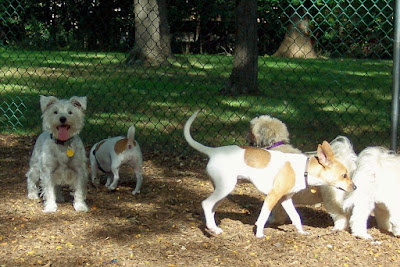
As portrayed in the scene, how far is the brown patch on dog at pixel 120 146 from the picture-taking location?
5050 millimetres

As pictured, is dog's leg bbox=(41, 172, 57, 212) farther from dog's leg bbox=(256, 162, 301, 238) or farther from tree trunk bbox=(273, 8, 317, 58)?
tree trunk bbox=(273, 8, 317, 58)

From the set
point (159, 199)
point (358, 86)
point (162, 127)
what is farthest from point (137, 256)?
point (358, 86)

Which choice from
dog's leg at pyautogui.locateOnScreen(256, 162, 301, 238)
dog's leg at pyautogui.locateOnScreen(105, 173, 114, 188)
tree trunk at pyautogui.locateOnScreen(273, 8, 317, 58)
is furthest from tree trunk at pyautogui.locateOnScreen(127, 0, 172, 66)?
dog's leg at pyautogui.locateOnScreen(256, 162, 301, 238)

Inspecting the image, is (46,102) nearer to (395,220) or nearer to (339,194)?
(339,194)

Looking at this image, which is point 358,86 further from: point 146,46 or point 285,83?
point 146,46

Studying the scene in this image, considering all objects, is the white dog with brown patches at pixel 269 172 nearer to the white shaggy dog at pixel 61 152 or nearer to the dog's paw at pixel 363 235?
the dog's paw at pixel 363 235

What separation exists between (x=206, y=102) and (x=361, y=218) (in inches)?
186

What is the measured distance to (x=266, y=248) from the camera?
12.2 ft

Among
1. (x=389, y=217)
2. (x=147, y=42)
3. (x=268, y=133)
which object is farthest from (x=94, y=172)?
(x=147, y=42)

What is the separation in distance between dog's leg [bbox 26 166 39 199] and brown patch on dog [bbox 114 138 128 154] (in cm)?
73

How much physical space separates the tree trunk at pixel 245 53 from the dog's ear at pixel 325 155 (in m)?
4.48

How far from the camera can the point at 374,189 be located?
12.6 feet

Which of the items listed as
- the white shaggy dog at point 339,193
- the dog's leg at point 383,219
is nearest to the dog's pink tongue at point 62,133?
the white shaggy dog at point 339,193

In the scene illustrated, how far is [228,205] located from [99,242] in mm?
1363
